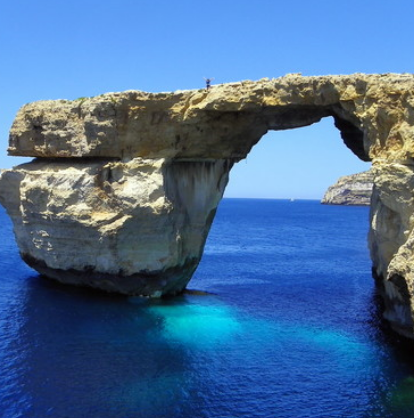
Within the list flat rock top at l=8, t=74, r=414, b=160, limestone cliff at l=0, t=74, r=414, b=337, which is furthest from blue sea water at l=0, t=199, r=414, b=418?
flat rock top at l=8, t=74, r=414, b=160

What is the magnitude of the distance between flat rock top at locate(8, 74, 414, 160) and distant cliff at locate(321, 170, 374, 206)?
13343 centimetres

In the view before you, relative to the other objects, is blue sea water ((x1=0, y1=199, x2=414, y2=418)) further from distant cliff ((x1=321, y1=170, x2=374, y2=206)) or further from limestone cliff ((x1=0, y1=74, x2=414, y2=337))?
distant cliff ((x1=321, y1=170, x2=374, y2=206))

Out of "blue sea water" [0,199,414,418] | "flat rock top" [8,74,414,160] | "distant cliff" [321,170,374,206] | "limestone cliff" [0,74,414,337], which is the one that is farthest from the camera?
"distant cliff" [321,170,374,206]

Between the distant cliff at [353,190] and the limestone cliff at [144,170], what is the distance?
133m

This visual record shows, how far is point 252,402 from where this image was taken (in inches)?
699

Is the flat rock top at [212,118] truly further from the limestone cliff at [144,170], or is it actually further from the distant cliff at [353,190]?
the distant cliff at [353,190]

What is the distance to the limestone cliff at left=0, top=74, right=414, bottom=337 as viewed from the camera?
86.3 feet

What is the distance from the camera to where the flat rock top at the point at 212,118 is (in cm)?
2325

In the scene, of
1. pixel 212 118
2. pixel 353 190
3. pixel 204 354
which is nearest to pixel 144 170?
pixel 212 118

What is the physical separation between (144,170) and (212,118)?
461 cm

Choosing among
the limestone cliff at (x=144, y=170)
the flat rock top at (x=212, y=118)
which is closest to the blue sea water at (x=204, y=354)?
the limestone cliff at (x=144, y=170)

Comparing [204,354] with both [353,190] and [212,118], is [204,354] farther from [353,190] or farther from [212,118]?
[353,190]

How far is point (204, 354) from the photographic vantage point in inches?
867

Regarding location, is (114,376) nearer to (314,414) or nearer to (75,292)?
(314,414)
